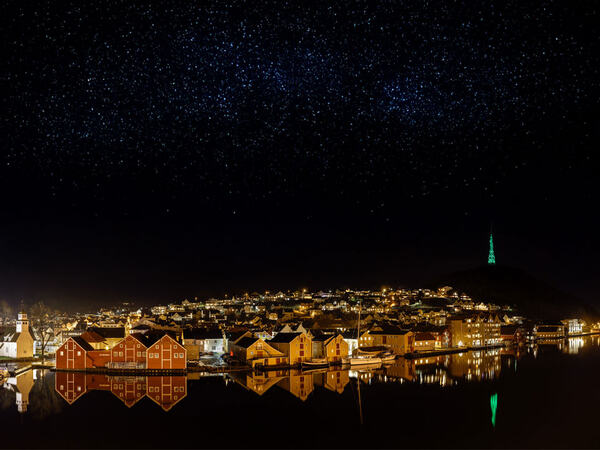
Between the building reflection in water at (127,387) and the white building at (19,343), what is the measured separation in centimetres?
570

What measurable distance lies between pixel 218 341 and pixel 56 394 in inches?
437

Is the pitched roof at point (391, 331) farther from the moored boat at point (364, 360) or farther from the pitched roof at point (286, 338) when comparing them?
the pitched roof at point (286, 338)

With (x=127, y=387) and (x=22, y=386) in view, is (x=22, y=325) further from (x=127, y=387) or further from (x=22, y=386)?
(x=127, y=387)

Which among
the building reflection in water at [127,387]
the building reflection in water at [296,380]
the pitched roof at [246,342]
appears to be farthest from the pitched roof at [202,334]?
the building reflection in water at [127,387]

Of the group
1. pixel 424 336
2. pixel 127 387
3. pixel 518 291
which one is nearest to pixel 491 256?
pixel 518 291

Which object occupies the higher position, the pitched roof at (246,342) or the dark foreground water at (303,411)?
the pitched roof at (246,342)

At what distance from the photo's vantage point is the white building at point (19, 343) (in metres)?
23.4

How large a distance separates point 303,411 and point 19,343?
16189mm

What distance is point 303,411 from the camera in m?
12.7

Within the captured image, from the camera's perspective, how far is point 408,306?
69438 mm

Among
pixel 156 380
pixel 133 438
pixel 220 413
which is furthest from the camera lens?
pixel 156 380

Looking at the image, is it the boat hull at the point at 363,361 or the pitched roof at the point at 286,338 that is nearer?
the pitched roof at the point at 286,338

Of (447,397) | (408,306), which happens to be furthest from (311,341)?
(408,306)

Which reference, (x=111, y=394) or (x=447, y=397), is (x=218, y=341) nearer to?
(x=111, y=394)
